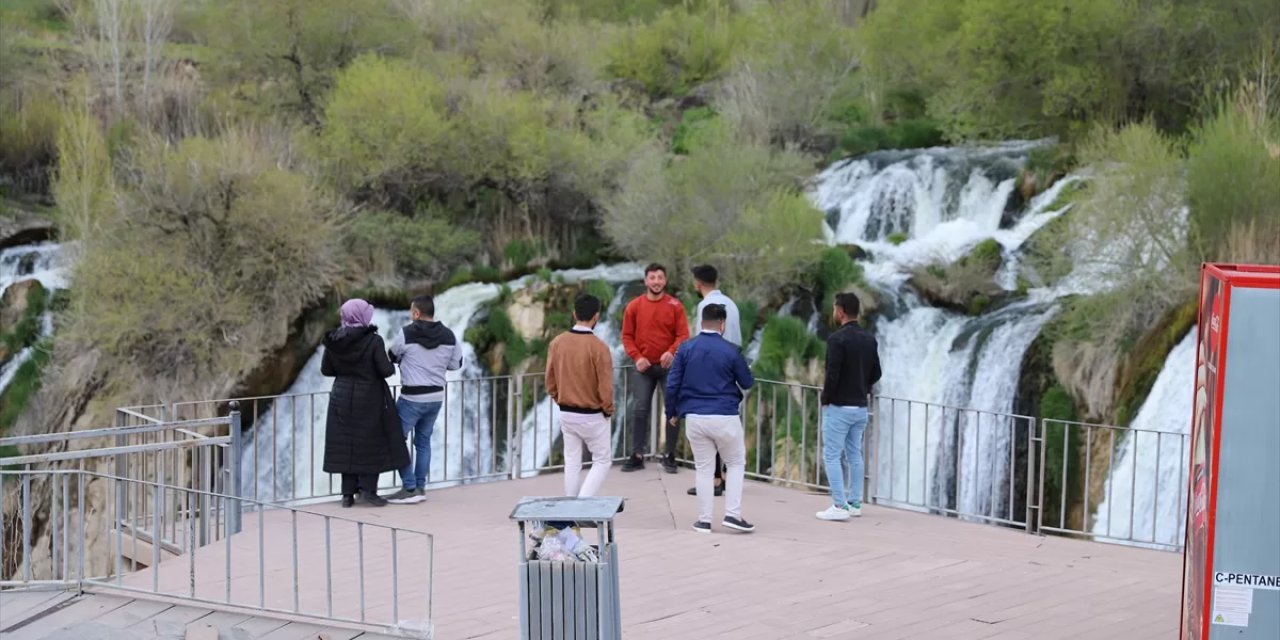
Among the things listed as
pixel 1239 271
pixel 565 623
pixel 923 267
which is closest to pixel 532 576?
pixel 565 623

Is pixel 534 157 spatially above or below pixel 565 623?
above

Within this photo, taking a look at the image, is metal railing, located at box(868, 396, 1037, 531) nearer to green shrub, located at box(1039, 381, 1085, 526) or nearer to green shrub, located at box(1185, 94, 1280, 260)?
green shrub, located at box(1039, 381, 1085, 526)

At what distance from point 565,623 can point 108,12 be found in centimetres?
3411

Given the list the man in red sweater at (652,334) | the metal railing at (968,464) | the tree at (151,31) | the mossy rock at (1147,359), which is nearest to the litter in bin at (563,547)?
the man in red sweater at (652,334)

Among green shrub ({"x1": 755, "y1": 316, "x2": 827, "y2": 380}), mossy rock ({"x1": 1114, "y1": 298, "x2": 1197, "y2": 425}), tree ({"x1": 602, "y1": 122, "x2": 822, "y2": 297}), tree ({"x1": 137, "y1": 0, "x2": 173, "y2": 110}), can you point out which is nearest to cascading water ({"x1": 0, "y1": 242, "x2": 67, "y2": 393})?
tree ({"x1": 137, "y1": 0, "x2": 173, "y2": 110})

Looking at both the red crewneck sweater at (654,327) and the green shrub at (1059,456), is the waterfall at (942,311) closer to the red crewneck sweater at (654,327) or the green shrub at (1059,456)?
the green shrub at (1059,456)

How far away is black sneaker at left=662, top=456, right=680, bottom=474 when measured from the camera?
1370cm

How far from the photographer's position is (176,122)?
34375 mm

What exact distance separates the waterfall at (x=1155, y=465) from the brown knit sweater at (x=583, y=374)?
7488 mm

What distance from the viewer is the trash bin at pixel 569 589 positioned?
704cm

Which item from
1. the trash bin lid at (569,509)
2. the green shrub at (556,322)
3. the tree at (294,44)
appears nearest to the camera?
the trash bin lid at (569,509)

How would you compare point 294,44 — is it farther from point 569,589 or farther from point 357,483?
point 569,589

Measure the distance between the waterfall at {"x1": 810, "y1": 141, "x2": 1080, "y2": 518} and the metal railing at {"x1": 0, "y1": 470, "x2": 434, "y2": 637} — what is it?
19.5 feet

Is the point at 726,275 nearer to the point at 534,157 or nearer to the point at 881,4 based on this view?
the point at 534,157
